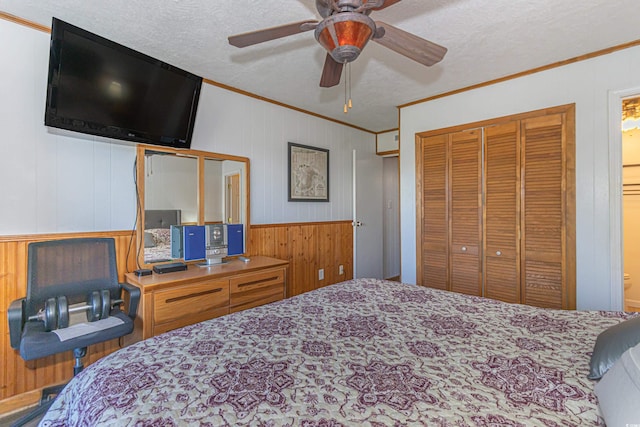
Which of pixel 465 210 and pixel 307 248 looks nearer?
pixel 465 210

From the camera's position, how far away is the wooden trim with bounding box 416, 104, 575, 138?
2.57 metres

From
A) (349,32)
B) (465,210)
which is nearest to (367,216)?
(465,210)

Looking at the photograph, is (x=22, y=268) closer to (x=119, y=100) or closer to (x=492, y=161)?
(x=119, y=100)

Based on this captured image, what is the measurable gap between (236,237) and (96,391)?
196cm

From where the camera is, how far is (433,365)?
3.53ft

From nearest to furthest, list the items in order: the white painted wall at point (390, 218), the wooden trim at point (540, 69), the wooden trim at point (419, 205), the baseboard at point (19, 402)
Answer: the baseboard at point (19, 402) < the wooden trim at point (540, 69) < the wooden trim at point (419, 205) < the white painted wall at point (390, 218)

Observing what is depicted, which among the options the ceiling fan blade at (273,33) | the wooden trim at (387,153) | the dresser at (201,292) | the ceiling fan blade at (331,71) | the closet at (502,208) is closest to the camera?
the ceiling fan blade at (273,33)

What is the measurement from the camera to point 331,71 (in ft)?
5.99

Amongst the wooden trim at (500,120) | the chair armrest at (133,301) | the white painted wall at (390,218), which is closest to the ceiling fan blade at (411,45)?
the wooden trim at (500,120)

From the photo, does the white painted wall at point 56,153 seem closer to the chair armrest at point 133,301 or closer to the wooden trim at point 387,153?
the chair armrest at point 133,301

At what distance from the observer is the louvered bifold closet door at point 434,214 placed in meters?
3.23

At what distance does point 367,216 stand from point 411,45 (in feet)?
9.80

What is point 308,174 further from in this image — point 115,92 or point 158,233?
point 115,92

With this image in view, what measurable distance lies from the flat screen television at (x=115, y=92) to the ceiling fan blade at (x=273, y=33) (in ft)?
3.35
